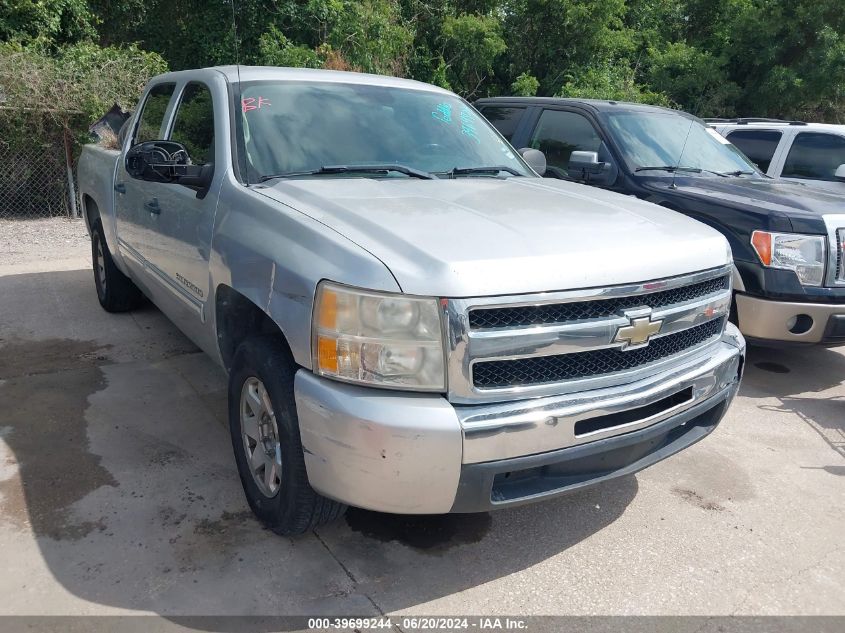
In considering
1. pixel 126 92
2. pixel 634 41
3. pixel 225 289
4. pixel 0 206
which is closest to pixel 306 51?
pixel 126 92

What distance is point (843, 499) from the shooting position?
11.6 feet

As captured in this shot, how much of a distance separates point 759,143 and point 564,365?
695cm

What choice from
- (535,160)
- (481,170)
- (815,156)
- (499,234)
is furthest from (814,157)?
(499,234)

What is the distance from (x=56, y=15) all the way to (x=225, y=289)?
1246 cm

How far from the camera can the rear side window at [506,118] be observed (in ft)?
22.3

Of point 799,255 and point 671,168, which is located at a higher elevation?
point 671,168

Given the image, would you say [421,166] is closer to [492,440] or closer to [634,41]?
[492,440]

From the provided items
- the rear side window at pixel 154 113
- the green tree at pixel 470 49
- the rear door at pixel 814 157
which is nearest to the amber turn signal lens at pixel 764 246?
the rear door at pixel 814 157

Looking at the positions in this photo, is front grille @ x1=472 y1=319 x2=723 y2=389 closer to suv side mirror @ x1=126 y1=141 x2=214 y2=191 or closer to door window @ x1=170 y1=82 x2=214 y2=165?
suv side mirror @ x1=126 y1=141 x2=214 y2=191

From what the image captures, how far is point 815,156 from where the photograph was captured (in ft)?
25.9

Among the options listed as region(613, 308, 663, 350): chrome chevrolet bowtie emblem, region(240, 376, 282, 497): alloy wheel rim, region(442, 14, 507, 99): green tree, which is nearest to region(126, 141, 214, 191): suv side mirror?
region(240, 376, 282, 497): alloy wheel rim

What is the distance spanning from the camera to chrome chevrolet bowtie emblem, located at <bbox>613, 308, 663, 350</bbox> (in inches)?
102

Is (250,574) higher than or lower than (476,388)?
lower

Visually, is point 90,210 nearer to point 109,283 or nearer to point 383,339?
point 109,283
